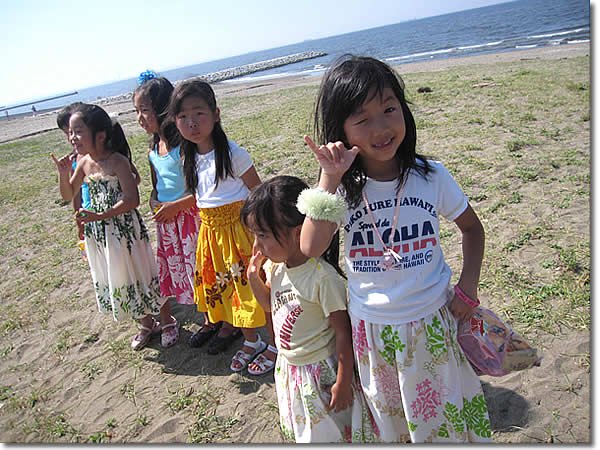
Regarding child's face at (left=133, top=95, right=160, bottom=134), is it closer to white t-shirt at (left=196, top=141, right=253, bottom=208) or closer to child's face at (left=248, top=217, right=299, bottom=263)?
white t-shirt at (left=196, top=141, right=253, bottom=208)

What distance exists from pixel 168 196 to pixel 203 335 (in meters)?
1.12

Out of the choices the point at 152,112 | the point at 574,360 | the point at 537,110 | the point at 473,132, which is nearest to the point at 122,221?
the point at 152,112

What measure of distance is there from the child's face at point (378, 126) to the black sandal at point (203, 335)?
2296 millimetres

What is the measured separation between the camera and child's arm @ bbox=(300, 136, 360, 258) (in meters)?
1.38

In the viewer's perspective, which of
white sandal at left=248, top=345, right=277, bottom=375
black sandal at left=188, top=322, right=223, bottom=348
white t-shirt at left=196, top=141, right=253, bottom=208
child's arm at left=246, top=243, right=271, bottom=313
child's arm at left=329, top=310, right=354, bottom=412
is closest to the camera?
child's arm at left=329, top=310, right=354, bottom=412

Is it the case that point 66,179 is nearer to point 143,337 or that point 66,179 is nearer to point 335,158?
point 143,337

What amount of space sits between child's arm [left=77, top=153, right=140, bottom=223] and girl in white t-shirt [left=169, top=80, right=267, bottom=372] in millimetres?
527

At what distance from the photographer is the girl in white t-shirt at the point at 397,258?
145 cm

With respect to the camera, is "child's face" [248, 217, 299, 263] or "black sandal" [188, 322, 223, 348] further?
"black sandal" [188, 322, 223, 348]

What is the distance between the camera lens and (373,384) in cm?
158

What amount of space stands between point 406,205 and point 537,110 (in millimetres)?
7555

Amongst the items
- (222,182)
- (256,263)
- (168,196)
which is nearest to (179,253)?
(168,196)

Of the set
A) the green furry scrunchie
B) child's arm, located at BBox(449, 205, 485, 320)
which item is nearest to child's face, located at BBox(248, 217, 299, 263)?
the green furry scrunchie

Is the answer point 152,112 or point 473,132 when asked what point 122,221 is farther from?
point 473,132
